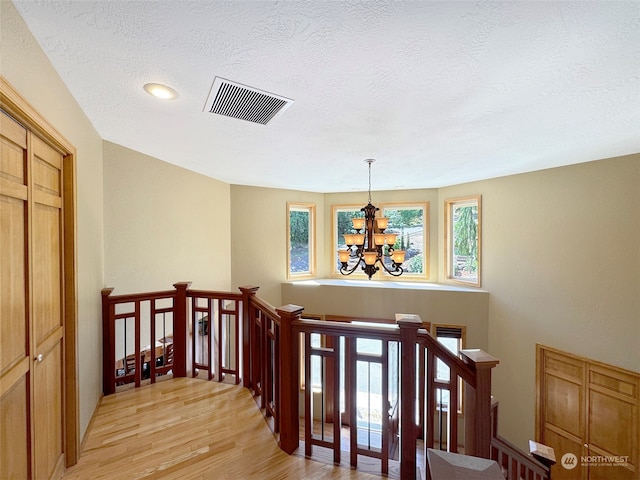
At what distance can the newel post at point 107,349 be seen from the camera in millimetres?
2551

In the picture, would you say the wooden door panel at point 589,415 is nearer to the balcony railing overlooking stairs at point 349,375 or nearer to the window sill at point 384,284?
the window sill at point 384,284

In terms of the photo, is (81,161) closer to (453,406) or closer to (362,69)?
(362,69)

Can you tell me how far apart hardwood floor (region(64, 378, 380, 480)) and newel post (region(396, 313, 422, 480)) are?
23 cm

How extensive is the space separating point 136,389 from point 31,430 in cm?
142

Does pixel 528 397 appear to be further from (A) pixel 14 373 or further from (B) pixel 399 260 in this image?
(A) pixel 14 373

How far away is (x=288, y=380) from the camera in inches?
75.1

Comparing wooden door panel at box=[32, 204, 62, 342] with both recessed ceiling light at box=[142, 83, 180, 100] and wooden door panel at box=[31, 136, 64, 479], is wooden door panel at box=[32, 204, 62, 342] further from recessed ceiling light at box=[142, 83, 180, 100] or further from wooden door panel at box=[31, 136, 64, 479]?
recessed ceiling light at box=[142, 83, 180, 100]

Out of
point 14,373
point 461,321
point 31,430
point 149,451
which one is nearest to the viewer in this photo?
point 14,373

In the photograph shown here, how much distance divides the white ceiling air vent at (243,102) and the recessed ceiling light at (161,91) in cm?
22

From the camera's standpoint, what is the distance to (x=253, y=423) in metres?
2.21

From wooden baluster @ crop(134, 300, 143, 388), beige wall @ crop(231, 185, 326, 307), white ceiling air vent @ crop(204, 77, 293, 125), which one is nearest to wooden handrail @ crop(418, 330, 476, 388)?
white ceiling air vent @ crop(204, 77, 293, 125)

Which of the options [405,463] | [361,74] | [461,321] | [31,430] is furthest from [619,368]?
[31,430]

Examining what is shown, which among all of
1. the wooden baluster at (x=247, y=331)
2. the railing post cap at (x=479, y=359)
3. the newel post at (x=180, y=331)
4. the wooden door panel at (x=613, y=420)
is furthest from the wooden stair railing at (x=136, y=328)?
the wooden door panel at (x=613, y=420)

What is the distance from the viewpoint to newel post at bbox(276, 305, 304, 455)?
1.91 m
